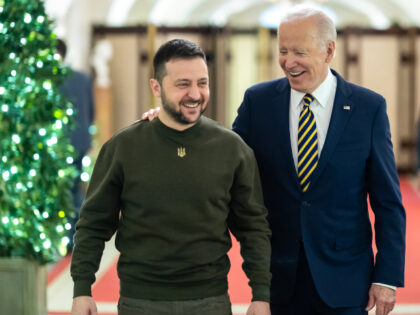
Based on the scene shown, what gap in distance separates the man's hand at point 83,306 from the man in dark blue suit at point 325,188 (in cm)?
67

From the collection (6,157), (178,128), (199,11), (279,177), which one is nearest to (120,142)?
(178,128)

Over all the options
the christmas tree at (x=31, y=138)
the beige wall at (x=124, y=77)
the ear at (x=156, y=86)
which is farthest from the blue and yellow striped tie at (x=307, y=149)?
the beige wall at (x=124, y=77)

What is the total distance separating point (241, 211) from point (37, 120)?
2.18m

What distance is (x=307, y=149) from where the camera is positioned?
2477 millimetres

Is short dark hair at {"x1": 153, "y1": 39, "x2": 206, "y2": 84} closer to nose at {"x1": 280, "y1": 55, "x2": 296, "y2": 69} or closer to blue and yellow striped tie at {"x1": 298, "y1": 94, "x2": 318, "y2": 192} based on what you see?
nose at {"x1": 280, "y1": 55, "x2": 296, "y2": 69}

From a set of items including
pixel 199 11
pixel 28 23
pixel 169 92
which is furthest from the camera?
pixel 199 11

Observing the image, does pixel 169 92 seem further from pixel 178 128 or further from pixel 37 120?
pixel 37 120

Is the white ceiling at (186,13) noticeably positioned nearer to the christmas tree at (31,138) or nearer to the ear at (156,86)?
the christmas tree at (31,138)

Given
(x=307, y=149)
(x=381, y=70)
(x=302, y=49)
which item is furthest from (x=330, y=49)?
(x=381, y=70)

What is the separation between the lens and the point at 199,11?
777 inches

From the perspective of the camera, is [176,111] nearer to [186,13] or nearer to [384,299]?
[384,299]

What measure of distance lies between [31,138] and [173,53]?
6.97 feet

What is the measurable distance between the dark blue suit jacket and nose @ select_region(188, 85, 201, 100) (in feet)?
1.49

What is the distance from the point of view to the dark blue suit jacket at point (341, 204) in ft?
8.03
